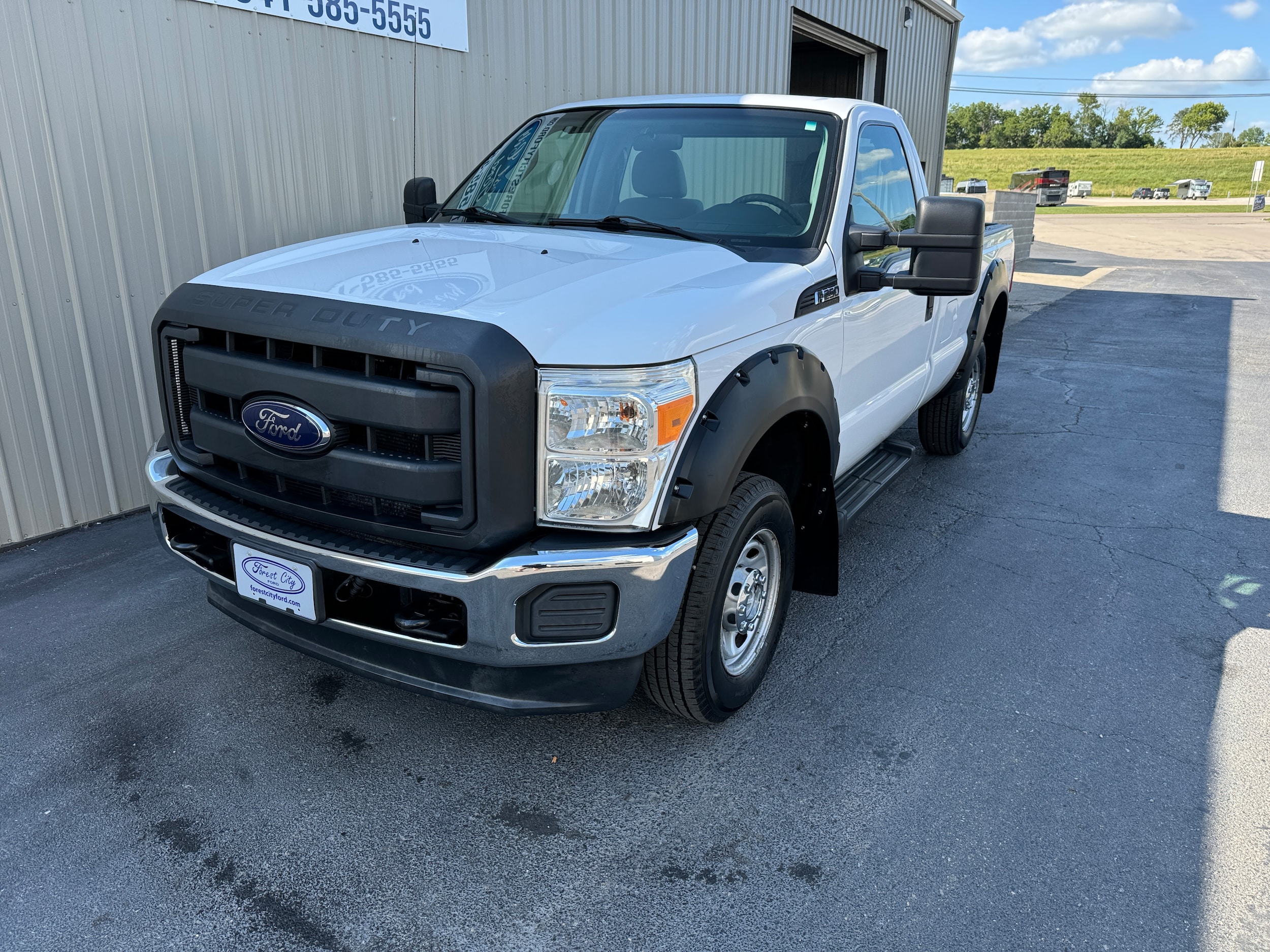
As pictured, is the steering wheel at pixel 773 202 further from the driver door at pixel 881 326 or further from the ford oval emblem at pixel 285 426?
the ford oval emblem at pixel 285 426

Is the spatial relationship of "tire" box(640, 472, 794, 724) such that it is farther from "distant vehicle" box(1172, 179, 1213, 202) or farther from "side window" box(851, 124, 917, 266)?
"distant vehicle" box(1172, 179, 1213, 202)

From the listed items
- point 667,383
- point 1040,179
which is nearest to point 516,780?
point 667,383

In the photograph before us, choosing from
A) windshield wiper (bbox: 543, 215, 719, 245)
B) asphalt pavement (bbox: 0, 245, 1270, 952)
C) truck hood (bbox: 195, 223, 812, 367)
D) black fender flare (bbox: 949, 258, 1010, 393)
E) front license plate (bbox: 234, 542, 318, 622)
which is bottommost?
asphalt pavement (bbox: 0, 245, 1270, 952)

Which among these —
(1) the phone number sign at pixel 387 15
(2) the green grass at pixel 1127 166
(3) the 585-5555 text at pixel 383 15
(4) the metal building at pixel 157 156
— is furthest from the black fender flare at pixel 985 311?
(2) the green grass at pixel 1127 166

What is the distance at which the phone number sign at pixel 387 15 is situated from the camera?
5125 millimetres

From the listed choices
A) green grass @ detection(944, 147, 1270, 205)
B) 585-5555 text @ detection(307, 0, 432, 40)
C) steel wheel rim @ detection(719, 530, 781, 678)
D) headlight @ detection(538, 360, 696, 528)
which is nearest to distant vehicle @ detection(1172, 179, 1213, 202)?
green grass @ detection(944, 147, 1270, 205)

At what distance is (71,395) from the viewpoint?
462cm

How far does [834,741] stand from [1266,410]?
6.44 m

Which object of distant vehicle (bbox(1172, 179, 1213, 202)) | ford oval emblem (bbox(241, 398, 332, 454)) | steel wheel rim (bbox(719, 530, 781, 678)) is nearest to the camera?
ford oval emblem (bbox(241, 398, 332, 454))

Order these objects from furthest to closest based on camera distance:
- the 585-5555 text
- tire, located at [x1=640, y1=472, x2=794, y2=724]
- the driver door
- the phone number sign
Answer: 1. the 585-5555 text
2. the phone number sign
3. the driver door
4. tire, located at [x1=640, y1=472, x2=794, y2=724]

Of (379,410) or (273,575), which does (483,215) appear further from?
(273,575)

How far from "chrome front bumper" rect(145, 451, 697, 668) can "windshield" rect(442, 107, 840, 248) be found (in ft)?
4.88

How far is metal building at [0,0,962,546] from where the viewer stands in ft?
14.1

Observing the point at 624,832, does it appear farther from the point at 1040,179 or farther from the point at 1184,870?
the point at 1040,179
